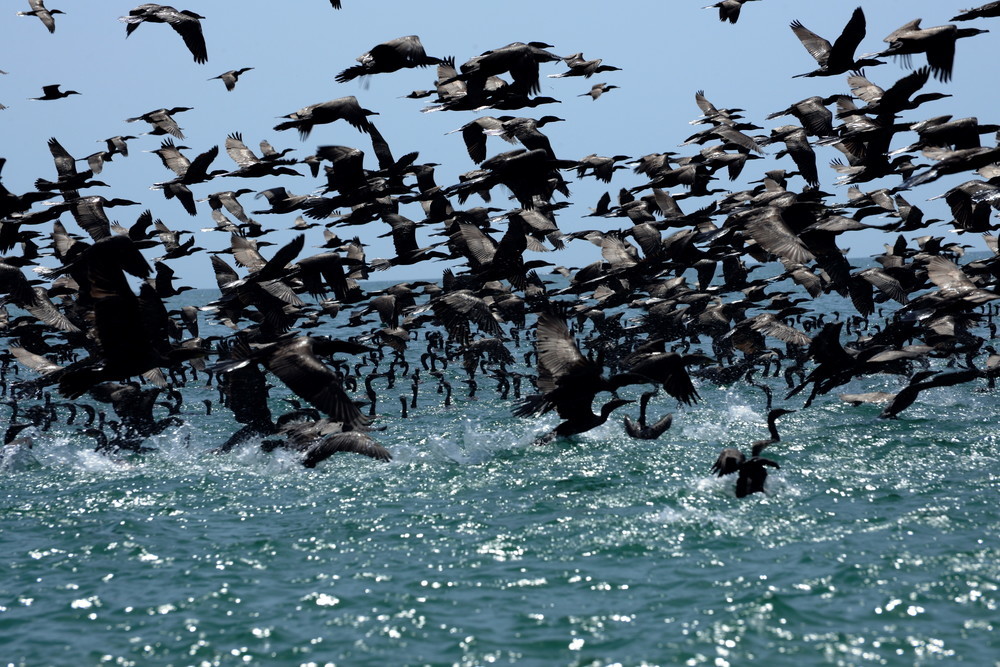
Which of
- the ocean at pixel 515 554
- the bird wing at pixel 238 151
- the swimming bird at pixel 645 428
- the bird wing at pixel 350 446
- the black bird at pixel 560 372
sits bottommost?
the swimming bird at pixel 645 428

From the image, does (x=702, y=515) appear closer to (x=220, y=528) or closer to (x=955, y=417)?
Result: (x=220, y=528)

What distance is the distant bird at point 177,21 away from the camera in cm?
2008

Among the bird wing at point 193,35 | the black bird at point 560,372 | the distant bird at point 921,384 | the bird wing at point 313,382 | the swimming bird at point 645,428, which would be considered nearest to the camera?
the bird wing at point 313,382

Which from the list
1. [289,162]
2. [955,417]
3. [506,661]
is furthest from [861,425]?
[506,661]

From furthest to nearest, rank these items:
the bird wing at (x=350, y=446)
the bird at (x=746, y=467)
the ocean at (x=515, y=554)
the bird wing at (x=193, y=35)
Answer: the bird wing at (x=193, y=35)
the bird wing at (x=350, y=446)
the bird at (x=746, y=467)
the ocean at (x=515, y=554)

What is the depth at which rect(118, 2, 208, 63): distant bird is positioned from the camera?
20.1 m

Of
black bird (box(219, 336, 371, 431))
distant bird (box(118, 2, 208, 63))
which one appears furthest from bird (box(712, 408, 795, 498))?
distant bird (box(118, 2, 208, 63))

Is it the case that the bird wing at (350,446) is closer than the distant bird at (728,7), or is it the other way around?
the bird wing at (350,446)

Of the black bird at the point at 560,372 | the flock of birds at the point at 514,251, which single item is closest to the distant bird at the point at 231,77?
the flock of birds at the point at 514,251

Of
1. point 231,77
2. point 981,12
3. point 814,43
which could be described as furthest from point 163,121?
point 981,12

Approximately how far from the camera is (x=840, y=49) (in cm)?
1805

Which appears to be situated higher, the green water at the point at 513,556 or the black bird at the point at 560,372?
the black bird at the point at 560,372

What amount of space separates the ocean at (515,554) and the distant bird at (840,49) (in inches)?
256

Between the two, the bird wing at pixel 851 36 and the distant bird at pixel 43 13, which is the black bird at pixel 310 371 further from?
the distant bird at pixel 43 13
